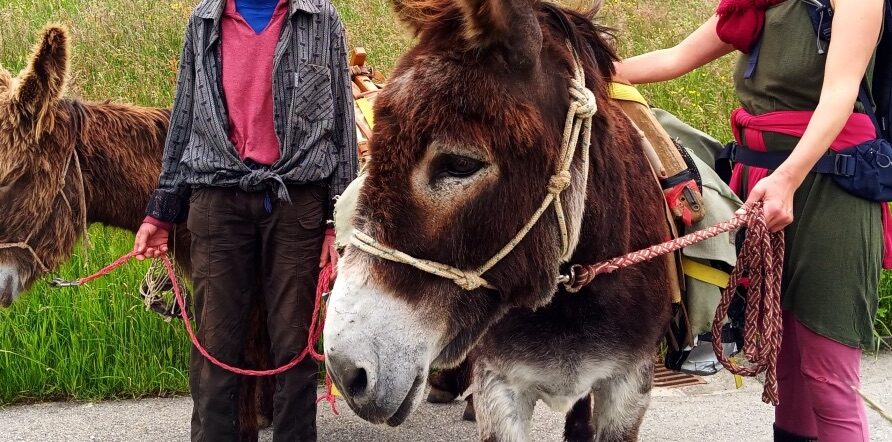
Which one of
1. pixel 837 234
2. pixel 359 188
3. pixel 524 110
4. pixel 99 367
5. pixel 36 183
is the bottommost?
pixel 99 367

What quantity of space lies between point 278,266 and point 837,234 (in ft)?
5.98

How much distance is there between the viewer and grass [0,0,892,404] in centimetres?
Answer: 430

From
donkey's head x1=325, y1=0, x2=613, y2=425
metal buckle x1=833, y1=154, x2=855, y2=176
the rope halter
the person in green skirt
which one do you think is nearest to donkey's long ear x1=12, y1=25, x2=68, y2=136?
donkey's head x1=325, y1=0, x2=613, y2=425

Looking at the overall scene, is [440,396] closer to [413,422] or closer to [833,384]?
[413,422]

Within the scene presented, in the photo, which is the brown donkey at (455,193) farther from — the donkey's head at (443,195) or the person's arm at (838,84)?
the person's arm at (838,84)

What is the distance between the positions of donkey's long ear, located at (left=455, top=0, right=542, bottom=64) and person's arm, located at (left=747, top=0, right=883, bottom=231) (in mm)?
781

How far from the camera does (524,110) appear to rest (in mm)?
1832

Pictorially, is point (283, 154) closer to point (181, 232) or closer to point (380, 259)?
point (181, 232)

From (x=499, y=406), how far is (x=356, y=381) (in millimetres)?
769

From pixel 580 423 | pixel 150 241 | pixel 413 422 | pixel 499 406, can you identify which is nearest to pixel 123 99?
pixel 150 241

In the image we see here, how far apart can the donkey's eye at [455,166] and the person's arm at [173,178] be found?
1.53 metres

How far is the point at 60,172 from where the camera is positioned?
3273mm

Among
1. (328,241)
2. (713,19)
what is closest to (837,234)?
(713,19)

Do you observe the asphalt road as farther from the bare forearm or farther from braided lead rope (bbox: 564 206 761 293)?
the bare forearm
